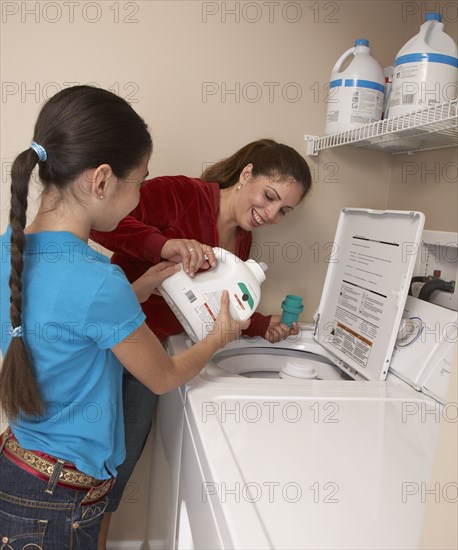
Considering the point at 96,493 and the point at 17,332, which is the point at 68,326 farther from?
the point at 96,493

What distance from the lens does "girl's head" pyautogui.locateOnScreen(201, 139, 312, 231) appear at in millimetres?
1838

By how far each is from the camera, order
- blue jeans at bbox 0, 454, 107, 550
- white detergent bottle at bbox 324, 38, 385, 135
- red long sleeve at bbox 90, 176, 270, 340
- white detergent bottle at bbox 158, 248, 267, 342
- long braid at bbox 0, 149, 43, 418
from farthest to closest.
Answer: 1. white detergent bottle at bbox 324, 38, 385, 135
2. red long sleeve at bbox 90, 176, 270, 340
3. white detergent bottle at bbox 158, 248, 267, 342
4. blue jeans at bbox 0, 454, 107, 550
5. long braid at bbox 0, 149, 43, 418

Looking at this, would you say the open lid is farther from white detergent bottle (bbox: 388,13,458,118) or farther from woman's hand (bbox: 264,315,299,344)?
white detergent bottle (bbox: 388,13,458,118)

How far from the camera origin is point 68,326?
1.14m

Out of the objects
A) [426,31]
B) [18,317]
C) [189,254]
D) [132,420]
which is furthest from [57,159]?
[426,31]

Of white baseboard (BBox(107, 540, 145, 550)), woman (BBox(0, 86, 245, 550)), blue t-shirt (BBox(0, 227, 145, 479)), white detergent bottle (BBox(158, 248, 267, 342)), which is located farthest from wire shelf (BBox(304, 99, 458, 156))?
white baseboard (BBox(107, 540, 145, 550))

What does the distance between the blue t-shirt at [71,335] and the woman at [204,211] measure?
0.55 m

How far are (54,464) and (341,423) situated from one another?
0.70m

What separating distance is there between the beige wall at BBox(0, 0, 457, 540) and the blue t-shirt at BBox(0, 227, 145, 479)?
3.35 feet

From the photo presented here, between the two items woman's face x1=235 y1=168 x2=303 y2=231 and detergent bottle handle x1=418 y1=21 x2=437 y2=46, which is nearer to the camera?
detergent bottle handle x1=418 y1=21 x2=437 y2=46

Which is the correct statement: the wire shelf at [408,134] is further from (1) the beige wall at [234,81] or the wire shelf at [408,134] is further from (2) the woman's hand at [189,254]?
(2) the woman's hand at [189,254]

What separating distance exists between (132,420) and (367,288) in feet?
3.22

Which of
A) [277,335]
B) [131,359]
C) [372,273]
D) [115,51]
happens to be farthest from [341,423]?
[115,51]

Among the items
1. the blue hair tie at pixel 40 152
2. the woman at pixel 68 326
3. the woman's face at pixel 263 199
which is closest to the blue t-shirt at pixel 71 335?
the woman at pixel 68 326
